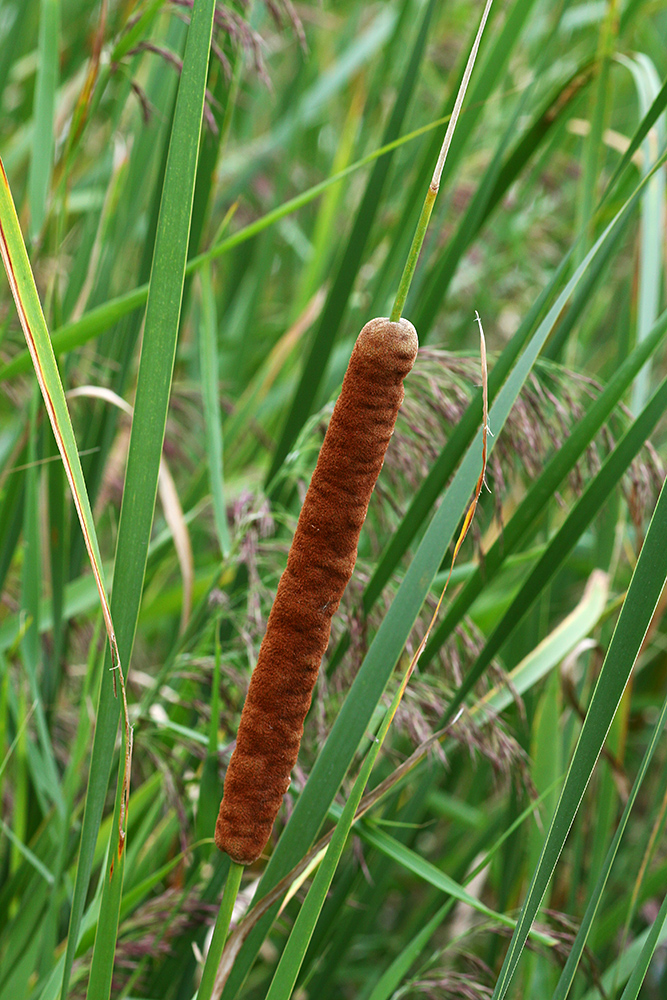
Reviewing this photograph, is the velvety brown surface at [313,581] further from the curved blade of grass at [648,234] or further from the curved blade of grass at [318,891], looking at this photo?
the curved blade of grass at [648,234]

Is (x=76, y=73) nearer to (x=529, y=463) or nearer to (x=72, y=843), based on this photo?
(x=529, y=463)

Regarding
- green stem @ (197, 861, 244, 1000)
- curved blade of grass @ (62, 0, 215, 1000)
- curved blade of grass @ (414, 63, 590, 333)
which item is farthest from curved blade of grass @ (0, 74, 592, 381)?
green stem @ (197, 861, 244, 1000)

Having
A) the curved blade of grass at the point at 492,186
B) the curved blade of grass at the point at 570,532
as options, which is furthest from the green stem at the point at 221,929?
the curved blade of grass at the point at 492,186

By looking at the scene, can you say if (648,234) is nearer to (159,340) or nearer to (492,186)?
(492,186)

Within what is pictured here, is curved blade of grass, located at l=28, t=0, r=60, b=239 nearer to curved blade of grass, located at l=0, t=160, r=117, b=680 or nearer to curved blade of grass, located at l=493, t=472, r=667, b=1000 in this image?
curved blade of grass, located at l=0, t=160, r=117, b=680

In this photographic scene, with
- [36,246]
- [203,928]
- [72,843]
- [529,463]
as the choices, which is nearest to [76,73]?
[36,246]

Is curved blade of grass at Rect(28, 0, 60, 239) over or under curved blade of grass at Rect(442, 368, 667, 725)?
over
